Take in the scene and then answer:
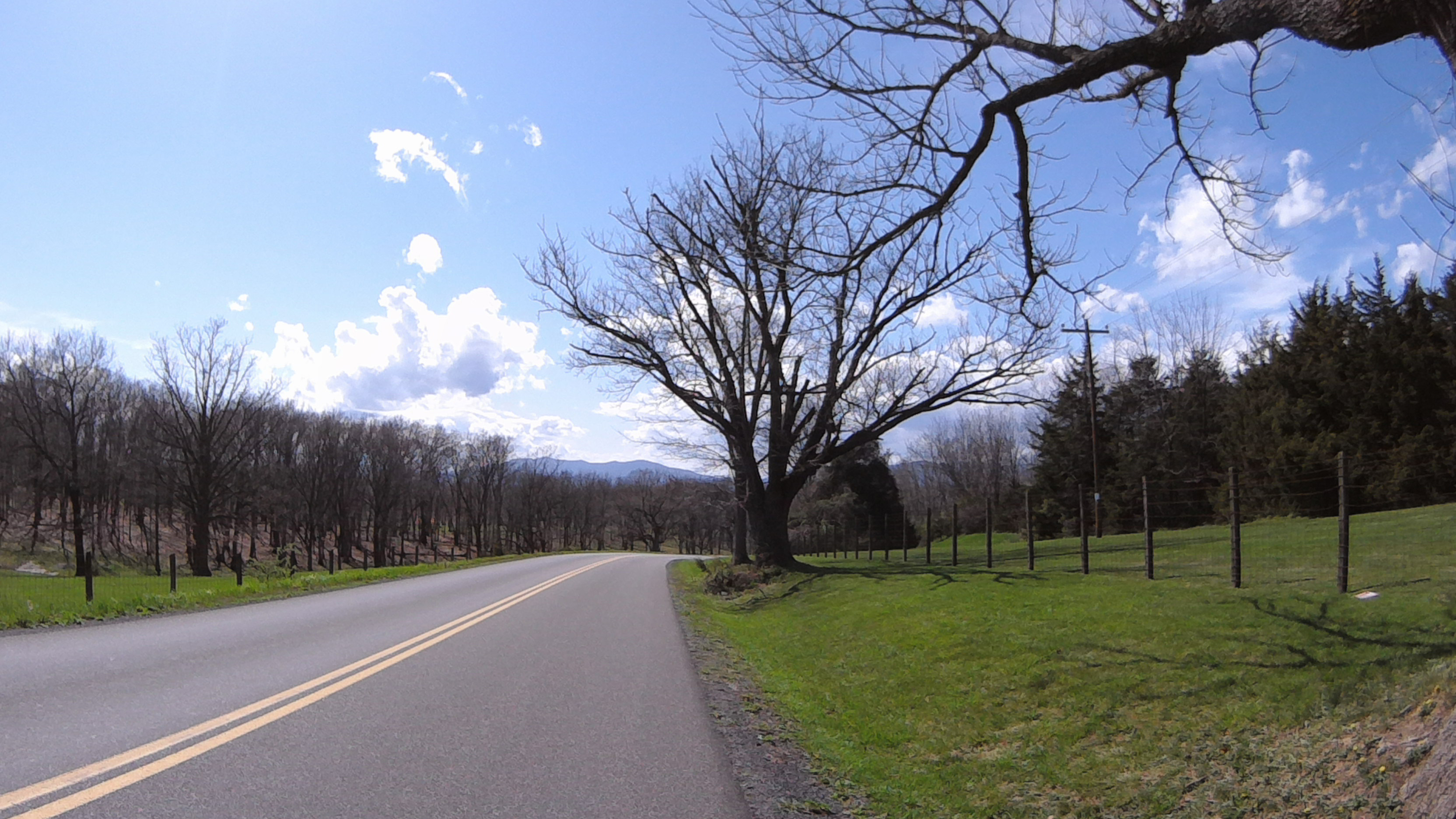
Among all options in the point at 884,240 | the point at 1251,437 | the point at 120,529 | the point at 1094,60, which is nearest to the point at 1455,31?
the point at 1094,60

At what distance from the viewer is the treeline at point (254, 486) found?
175 ft

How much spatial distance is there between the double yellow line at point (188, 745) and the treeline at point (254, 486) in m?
17.7

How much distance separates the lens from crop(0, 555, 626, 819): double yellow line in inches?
154

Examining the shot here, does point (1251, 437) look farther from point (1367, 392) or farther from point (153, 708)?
point (153, 708)

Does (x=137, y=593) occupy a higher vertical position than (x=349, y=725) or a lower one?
lower

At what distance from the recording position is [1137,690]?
6.83 m

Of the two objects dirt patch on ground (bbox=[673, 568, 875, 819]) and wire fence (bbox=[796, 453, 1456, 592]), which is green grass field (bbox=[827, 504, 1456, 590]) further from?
dirt patch on ground (bbox=[673, 568, 875, 819])

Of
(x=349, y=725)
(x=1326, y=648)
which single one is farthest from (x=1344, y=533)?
(x=349, y=725)

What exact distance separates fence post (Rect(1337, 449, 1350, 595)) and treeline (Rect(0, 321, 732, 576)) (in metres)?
23.8

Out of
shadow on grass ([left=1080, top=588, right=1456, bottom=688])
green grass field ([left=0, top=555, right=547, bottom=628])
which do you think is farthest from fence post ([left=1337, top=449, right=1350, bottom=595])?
green grass field ([left=0, top=555, right=547, bottom=628])

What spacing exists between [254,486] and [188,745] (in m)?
64.8

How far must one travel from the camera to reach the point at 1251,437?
1372 inches

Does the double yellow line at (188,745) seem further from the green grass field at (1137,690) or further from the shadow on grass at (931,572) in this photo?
the shadow on grass at (931,572)

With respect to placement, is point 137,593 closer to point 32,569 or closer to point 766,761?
point 766,761
